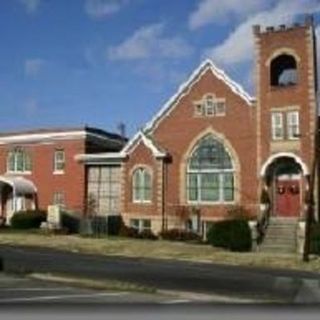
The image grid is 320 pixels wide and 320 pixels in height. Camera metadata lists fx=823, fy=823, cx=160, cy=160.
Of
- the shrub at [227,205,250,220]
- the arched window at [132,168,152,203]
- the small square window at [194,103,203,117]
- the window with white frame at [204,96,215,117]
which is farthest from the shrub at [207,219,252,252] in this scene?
the arched window at [132,168,152,203]

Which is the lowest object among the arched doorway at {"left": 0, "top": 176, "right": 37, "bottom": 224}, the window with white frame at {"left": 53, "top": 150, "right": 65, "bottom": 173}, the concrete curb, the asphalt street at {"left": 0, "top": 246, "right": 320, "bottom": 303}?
the asphalt street at {"left": 0, "top": 246, "right": 320, "bottom": 303}

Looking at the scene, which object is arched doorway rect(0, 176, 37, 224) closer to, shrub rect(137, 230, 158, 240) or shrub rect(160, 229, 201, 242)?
shrub rect(137, 230, 158, 240)

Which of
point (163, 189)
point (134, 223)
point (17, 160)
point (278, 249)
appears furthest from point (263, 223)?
point (17, 160)

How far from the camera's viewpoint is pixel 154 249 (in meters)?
26.1

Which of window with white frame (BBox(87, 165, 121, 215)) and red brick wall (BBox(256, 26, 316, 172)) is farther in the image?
window with white frame (BBox(87, 165, 121, 215))

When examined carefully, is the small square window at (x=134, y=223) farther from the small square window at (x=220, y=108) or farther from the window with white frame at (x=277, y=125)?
the window with white frame at (x=277, y=125)

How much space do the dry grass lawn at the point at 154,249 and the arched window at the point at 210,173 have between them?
11.7 feet

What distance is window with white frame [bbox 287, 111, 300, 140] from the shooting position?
30.6 m

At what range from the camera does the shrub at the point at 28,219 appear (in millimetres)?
28884

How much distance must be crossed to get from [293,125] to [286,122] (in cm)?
34

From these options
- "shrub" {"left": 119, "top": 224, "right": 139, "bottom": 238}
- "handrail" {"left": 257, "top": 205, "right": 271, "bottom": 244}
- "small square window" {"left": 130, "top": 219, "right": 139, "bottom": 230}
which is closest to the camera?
"handrail" {"left": 257, "top": 205, "right": 271, "bottom": 244}

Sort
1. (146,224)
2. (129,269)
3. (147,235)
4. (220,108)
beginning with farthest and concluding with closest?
(146,224) < (220,108) < (147,235) < (129,269)

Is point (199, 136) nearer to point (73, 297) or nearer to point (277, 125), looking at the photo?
point (277, 125)

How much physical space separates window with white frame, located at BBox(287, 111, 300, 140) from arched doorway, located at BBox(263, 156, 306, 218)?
0.85 meters
